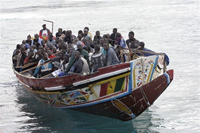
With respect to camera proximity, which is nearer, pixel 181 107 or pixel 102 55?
pixel 102 55

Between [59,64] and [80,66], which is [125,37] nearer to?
[59,64]

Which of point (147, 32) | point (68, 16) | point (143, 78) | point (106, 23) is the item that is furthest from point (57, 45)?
point (68, 16)

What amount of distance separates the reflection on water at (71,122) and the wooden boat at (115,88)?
507 millimetres

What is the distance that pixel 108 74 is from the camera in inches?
468

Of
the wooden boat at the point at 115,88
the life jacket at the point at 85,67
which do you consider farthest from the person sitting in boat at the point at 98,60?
the wooden boat at the point at 115,88

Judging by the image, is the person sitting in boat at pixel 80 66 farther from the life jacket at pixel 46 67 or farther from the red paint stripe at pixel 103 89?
the life jacket at pixel 46 67

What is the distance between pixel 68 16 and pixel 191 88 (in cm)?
2810

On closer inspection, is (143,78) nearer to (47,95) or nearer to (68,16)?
(47,95)

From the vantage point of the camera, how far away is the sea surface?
14.1 meters

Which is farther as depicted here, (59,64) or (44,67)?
(44,67)

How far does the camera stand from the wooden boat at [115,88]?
12.0 meters

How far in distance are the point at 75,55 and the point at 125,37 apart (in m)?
20.1

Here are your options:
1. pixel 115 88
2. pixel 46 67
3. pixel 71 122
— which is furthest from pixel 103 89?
pixel 46 67

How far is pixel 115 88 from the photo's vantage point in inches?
482
